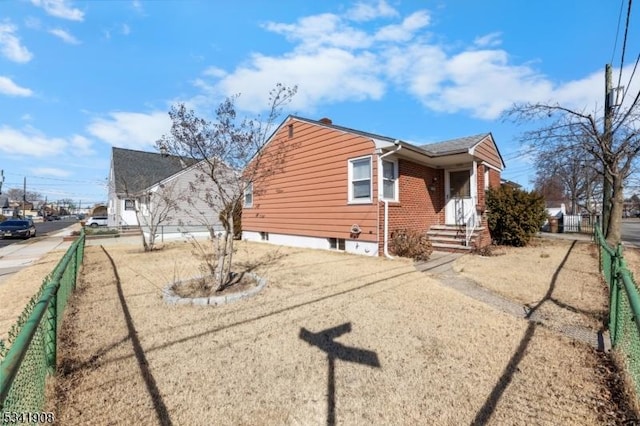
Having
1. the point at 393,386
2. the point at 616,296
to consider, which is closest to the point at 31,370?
the point at 393,386

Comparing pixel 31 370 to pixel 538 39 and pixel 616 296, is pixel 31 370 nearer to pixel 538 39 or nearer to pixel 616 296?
pixel 616 296

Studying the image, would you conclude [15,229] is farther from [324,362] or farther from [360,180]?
[324,362]

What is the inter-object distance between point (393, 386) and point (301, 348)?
3.64 feet

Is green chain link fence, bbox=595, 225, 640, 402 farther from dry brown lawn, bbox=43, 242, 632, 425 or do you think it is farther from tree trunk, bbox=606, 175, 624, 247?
tree trunk, bbox=606, 175, 624, 247

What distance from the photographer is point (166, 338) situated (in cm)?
366

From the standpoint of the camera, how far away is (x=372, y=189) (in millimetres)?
9391

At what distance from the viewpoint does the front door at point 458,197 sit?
1137 centimetres

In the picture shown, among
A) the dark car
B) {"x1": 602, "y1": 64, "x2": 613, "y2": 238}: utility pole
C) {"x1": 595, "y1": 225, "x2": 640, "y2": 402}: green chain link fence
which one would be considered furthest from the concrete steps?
the dark car

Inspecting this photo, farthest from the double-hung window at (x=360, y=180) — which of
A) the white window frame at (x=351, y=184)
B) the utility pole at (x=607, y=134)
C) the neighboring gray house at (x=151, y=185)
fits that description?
the neighboring gray house at (x=151, y=185)

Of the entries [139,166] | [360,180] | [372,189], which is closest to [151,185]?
[139,166]

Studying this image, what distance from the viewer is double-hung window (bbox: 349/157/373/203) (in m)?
9.70

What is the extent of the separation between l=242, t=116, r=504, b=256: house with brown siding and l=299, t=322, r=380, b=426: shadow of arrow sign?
5.60 meters

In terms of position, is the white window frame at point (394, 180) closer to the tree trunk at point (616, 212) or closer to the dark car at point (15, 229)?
the tree trunk at point (616, 212)

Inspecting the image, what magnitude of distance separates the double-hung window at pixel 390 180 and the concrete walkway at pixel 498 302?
2.34 meters
